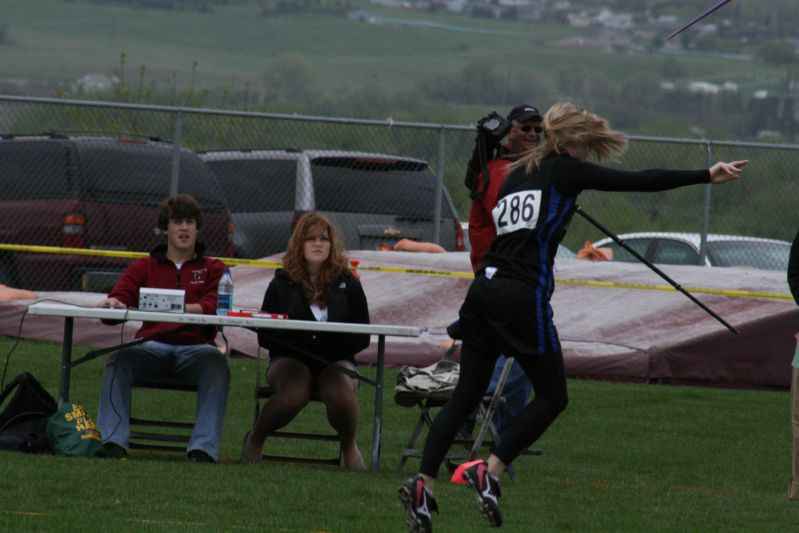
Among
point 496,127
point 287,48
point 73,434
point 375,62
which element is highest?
point 496,127

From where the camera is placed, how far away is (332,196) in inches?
623

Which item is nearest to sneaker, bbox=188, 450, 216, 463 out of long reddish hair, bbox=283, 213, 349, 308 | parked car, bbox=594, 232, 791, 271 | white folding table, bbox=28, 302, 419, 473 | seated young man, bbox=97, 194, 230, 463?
seated young man, bbox=97, 194, 230, 463

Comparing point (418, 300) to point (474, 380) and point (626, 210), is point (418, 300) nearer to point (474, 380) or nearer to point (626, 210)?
point (626, 210)

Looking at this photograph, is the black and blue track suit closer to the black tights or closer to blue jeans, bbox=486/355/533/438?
the black tights

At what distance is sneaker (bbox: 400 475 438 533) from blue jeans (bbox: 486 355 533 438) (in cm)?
249

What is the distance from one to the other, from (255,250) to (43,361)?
347cm

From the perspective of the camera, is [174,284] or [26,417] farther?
[174,284]

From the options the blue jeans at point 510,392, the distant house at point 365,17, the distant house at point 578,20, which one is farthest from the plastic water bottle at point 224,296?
the distant house at point 578,20

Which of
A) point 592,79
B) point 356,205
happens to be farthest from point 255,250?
point 592,79

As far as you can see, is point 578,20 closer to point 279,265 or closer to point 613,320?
point 279,265

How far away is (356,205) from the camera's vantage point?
1588 centimetres

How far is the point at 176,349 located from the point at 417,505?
8.88 feet

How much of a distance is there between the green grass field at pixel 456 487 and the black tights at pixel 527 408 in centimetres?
37

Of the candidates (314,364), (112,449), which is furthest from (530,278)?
(112,449)
